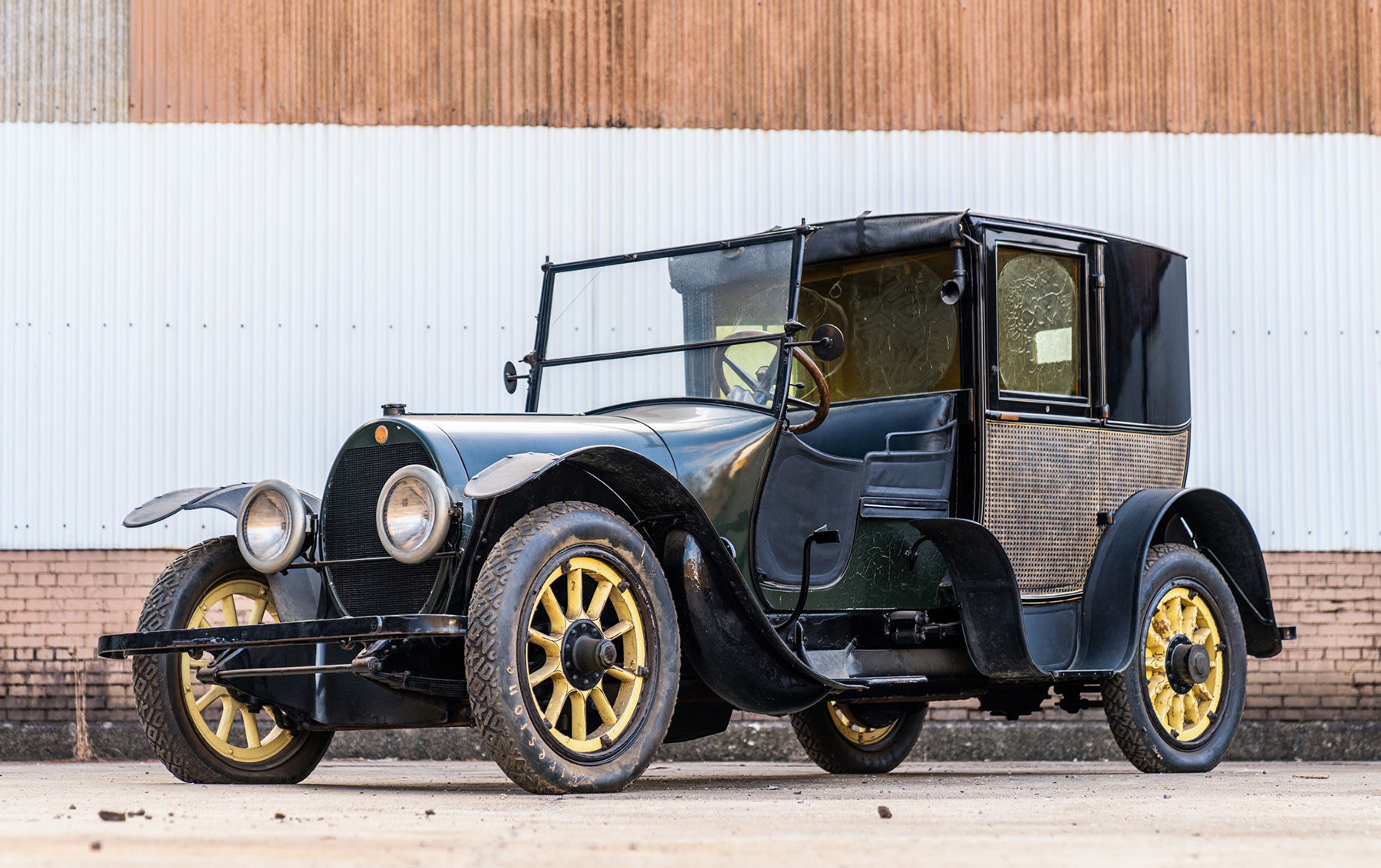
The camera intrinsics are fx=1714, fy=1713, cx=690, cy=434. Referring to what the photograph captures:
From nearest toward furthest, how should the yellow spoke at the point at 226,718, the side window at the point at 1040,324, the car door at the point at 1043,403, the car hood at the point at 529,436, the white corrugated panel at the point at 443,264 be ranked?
the car hood at the point at 529,436, the yellow spoke at the point at 226,718, the car door at the point at 1043,403, the side window at the point at 1040,324, the white corrugated panel at the point at 443,264

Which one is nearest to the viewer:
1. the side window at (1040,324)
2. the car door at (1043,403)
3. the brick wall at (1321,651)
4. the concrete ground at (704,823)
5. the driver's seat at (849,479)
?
the concrete ground at (704,823)

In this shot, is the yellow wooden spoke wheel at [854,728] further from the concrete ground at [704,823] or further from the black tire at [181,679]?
the black tire at [181,679]

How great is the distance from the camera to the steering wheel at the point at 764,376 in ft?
20.6

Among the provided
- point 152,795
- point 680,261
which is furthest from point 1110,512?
point 152,795

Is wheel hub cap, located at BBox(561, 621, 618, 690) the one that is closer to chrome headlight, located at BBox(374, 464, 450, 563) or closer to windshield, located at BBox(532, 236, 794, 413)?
chrome headlight, located at BBox(374, 464, 450, 563)

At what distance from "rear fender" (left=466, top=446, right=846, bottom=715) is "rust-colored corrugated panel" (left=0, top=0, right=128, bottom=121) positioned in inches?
228

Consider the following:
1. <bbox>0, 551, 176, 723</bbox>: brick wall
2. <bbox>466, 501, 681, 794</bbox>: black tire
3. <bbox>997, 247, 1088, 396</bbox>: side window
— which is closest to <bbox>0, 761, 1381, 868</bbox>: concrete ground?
<bbox>466, 501, 681, 794</bbox>: black tire

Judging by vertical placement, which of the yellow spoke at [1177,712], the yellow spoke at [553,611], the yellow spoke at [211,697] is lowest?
the yellow spoke at [1177,712]

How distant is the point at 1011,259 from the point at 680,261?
1.37 m

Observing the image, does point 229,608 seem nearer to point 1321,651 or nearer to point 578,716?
point 578,716

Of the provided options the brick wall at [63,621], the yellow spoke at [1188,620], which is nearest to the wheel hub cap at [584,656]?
the yellow spoke at [1188,620]

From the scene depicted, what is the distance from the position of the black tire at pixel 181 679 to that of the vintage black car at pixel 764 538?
0.04ft

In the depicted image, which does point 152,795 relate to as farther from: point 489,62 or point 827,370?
point 489,62

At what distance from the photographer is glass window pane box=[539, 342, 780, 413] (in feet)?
20.8
